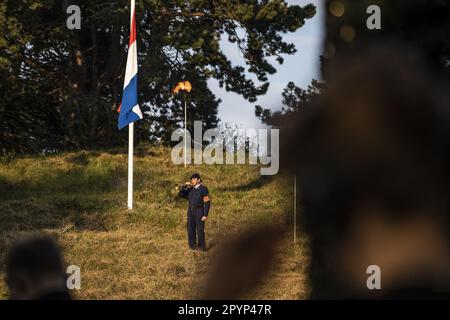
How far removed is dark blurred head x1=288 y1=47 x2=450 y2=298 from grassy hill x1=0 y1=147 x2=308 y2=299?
3.97 metres

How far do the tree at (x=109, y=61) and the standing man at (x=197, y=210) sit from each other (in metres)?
10.1

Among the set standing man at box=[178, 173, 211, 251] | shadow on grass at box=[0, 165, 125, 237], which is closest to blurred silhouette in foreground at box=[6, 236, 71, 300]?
standing man at box=[178, 173, 211, 251]

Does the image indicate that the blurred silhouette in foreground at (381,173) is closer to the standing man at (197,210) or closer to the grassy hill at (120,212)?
the grassy hill at (120,212)

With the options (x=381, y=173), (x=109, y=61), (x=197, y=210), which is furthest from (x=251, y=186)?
(x=381, y=173)

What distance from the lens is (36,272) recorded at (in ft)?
6.13

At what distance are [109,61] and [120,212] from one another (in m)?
13.9

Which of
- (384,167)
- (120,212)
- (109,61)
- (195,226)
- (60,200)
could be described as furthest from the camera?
(109,61)

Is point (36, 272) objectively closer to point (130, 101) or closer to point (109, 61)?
point (130, 101)

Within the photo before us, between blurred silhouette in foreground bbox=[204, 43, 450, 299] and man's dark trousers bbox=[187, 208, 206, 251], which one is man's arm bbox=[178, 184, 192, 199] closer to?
man's dark trousers bbox=[187, 208, 206, 251]

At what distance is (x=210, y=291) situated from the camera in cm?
140

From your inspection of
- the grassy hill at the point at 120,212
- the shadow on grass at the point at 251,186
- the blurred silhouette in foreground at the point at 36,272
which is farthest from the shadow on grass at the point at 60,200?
the blurred silhouette in foreground at the point at 36,272

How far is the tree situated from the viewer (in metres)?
25.0

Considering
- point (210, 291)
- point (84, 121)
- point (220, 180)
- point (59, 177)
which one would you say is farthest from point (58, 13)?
point (210, 291)
